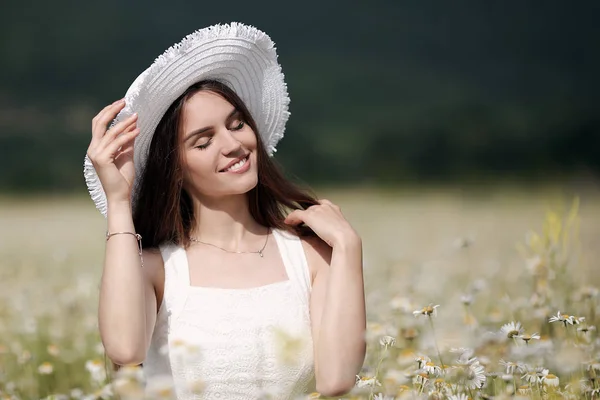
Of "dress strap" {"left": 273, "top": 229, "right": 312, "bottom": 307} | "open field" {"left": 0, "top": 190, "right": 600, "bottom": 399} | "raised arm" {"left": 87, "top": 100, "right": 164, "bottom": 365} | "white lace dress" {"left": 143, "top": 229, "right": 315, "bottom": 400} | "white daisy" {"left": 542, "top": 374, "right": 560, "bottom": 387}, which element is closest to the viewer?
"white daisy" {"left": 542, "top": 374, "right": 560, "bottom": 387}

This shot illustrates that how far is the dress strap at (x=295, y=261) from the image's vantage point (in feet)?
8.26

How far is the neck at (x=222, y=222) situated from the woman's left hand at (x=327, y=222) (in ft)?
0.46

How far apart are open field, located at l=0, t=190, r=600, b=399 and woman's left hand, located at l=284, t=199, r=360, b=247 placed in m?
0.26

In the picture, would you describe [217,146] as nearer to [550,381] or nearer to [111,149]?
[111,149]

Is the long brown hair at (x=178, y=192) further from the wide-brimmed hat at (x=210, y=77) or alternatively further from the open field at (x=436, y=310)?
the open field at (x=436, y=310)

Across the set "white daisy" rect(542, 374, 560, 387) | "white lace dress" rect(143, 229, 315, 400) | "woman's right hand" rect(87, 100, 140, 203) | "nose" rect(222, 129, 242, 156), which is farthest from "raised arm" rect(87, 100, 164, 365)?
"white daisy" rect(542, 374, 560, 387)

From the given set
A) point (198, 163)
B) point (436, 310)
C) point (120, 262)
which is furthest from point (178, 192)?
point (436, 310)

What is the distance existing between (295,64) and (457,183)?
3.50 m

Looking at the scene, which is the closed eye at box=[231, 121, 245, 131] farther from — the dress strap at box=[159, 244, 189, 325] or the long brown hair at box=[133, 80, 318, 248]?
the dress strap at box=[159, 244, 189, 325]

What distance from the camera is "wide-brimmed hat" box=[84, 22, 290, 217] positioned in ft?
7.93

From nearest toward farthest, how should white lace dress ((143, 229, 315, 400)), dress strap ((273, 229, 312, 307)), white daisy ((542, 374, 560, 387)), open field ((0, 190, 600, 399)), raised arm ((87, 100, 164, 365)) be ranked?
white daisy ((542, 374, 560, 387)) < open field ((0, 190, 600, 399)) < raised arm ((87, 100, 164, 365)) < white lace dress ((143, 229, 315, 400)) < dress strap ((273, 229, 312, 307))

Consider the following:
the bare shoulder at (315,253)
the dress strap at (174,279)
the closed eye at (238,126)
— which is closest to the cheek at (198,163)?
the closed eye at (238,126)

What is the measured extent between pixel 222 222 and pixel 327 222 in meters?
0.33

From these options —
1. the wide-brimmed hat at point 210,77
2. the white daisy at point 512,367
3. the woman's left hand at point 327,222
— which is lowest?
the white daisy at point 512,367
